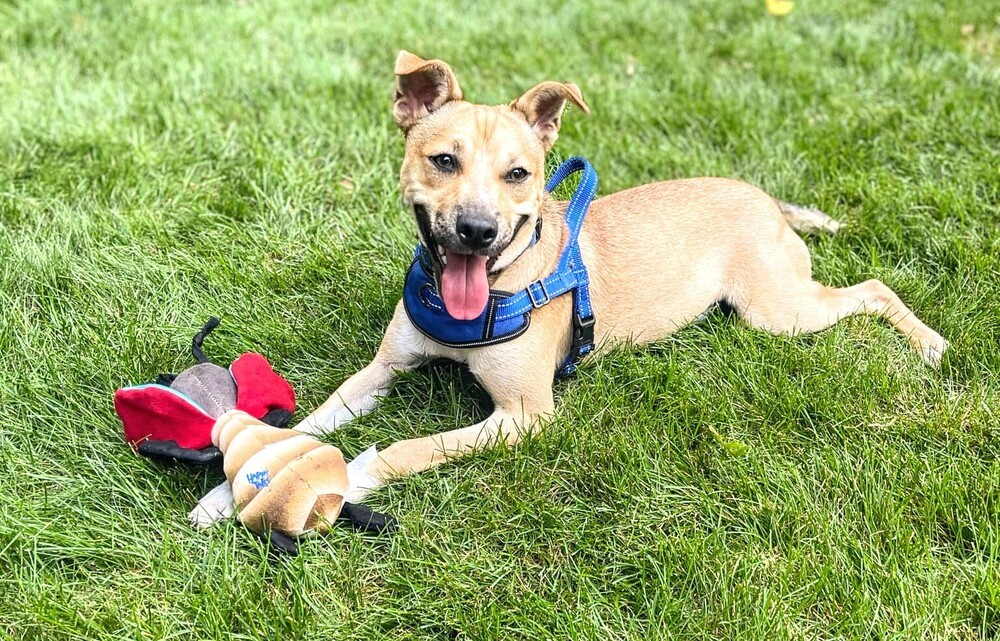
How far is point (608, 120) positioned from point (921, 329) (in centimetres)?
277

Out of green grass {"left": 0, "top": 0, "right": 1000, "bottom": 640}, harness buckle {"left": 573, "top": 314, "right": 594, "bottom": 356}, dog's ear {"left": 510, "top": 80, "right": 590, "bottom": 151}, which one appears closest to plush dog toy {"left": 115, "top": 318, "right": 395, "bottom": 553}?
Result: green grass {"left": 0, "top": 0, "right": 1000, "bottom": 640}

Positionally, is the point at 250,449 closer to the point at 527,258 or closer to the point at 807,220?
the point at 527,258

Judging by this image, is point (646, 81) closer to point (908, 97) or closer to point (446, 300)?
point (908, 97)

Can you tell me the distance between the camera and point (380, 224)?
5211 mm

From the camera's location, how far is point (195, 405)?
3.32 m

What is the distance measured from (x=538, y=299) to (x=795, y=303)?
1497mm

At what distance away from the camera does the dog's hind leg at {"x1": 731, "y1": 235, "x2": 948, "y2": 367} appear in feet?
14.5

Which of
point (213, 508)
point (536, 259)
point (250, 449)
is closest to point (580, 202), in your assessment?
point (536, 259)

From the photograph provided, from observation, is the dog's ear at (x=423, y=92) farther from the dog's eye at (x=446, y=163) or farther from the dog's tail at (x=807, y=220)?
the dog's tail at (x=807, y=220)

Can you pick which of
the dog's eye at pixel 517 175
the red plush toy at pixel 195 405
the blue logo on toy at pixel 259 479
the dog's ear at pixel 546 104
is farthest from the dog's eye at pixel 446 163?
the blue logo on toy at pixel 259 479

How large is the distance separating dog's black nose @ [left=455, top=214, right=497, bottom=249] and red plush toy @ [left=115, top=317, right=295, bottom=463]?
1096 mm

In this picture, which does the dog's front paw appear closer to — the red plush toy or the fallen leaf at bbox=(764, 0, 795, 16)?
the red plush toy

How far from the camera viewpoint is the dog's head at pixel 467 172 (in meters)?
3.48

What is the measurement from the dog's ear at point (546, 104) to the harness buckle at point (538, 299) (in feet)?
2.30
